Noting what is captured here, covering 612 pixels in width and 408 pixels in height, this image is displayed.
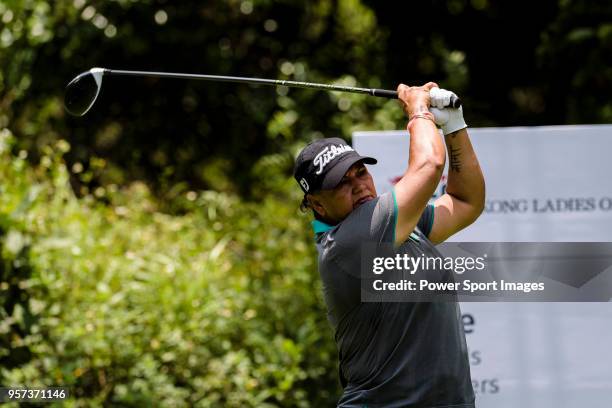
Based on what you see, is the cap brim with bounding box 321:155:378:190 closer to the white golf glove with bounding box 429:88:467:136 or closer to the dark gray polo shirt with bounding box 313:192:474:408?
the dark gray polo shirt with bounding box 313:192:474:408

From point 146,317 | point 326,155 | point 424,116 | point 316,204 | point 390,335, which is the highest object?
point 424,116

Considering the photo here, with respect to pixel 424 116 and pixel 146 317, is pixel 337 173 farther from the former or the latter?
pixel 146 317

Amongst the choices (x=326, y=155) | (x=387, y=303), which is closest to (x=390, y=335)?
(x=387, y=303)

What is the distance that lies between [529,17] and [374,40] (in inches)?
51.4

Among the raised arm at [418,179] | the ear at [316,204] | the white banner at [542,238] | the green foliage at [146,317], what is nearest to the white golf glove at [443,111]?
the raised arm at [418,179]

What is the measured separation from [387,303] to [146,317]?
284 cm

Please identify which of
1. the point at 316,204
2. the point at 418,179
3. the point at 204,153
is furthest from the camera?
the point at 204,153

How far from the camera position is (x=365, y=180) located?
3.05 m

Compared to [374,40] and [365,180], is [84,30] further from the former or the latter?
[365,180]

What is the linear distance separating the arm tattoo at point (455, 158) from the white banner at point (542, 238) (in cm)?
101

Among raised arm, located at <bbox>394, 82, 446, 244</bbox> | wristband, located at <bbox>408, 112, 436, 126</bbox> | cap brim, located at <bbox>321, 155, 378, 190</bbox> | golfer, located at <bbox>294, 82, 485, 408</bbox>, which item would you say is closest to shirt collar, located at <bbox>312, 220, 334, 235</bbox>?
golfer, located at <bbox>294, 82, 485, 408</bbox>

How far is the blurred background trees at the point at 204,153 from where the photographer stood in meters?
5.42

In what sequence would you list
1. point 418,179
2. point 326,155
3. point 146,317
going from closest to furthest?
point 418,179, point 326,155, point 146,317

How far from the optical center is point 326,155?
9.82 feet
